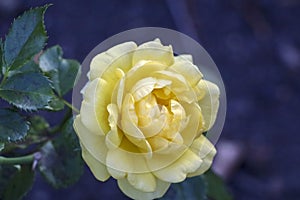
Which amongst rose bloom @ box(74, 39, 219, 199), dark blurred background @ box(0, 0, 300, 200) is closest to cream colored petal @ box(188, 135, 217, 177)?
rose bloom @ box(74, 39, 219, 199)

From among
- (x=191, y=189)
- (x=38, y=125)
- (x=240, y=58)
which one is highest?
(x=38, y=125)

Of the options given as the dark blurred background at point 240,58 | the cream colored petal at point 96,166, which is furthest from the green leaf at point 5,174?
the dark blurred background at point 240,58

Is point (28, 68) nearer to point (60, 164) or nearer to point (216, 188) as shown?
point (60, 164)

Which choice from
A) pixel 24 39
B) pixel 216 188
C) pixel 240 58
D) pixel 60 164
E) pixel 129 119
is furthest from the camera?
pixel 240 58

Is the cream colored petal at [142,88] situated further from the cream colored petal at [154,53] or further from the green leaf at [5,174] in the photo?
the green leaf at [5,174]

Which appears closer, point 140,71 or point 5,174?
point 140,71

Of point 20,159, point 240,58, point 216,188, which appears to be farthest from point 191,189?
point 240,58
